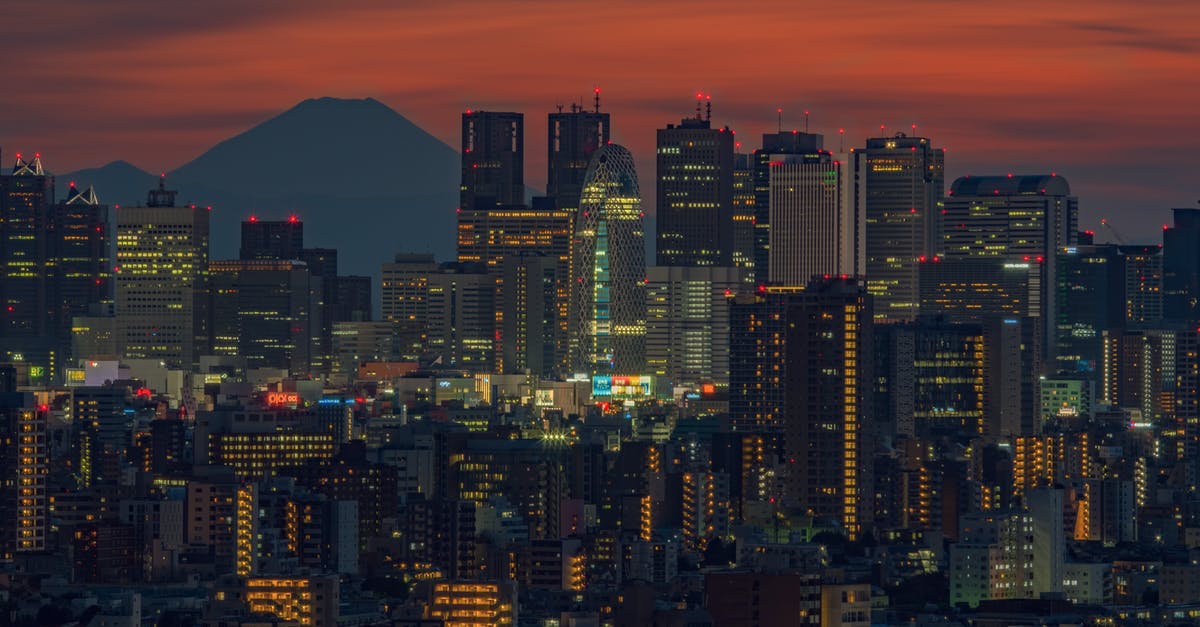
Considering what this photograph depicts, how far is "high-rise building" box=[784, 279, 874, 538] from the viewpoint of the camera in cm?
13700

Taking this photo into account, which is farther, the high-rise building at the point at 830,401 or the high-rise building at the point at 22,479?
the high-rise building at the point at 830,401

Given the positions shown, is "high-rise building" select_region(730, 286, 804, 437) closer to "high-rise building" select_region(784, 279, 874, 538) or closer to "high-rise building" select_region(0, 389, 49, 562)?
"high-rise building" select_region(784, 279, 874, 538)

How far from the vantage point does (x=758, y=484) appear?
139 metres

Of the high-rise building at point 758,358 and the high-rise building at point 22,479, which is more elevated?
the high-rise building at point 758,358

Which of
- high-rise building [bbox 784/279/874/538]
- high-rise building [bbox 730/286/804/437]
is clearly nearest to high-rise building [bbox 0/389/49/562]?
high-rise building [bbox 784/279/874/538]

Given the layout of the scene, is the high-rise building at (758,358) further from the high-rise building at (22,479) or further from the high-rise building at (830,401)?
the high-rise building at (22,479)

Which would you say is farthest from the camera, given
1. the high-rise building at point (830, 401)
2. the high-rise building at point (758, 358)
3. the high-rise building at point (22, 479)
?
the high-rise building at point (758, 358)

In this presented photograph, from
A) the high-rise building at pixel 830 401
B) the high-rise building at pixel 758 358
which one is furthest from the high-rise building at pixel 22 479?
the high-rise building at pixel 758 358

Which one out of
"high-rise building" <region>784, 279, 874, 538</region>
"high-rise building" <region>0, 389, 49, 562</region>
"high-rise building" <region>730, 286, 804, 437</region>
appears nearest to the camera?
"high-rise building" <region>0, 389, 49, 562</region>

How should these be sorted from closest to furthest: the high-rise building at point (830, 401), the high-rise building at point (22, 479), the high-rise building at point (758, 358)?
the high-rise building at point (22, 479) → the high-rise building at point (830, 401) → the high-rise building at point (758, 358)

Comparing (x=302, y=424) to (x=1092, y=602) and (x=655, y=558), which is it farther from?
(x=1092, y=602)

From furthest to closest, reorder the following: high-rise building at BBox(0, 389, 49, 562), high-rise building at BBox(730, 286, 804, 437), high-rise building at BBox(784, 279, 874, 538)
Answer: high-rise building at BBox(730, 286, 804, 437) < high-rise building at BBox(784, 279, 874, 538) < high-rise building at BBox(0, 389, 49, 562)

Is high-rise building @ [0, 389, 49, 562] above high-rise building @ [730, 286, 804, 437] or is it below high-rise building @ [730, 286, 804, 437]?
below

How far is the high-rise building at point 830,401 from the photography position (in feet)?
449
